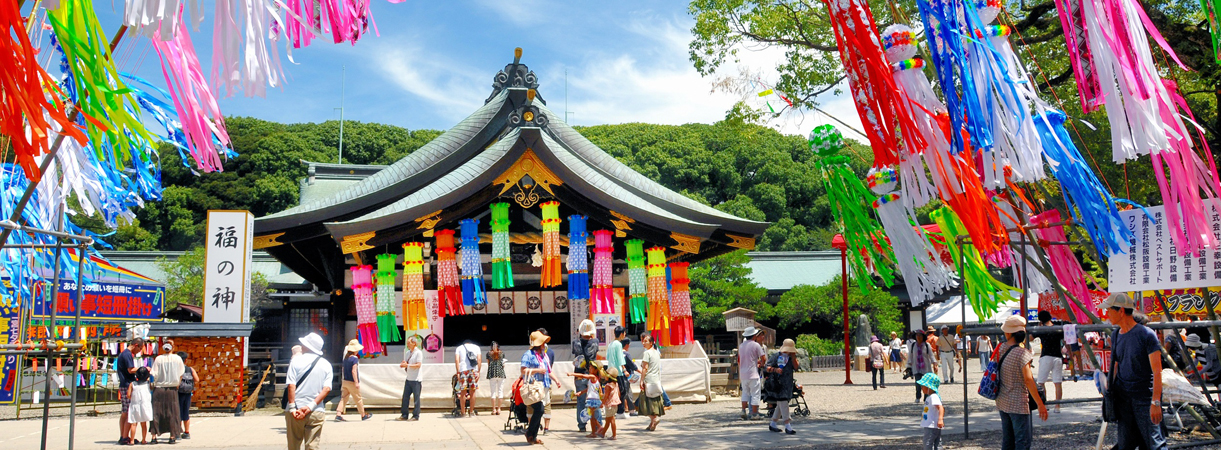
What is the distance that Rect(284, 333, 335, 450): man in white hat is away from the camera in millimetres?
7320

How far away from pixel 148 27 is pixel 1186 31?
32.5 feet

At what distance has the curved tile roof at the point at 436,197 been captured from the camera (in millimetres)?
15234

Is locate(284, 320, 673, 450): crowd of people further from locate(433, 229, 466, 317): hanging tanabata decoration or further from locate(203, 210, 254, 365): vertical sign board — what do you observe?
locate(203, 210, 254, 365): vertical sign board

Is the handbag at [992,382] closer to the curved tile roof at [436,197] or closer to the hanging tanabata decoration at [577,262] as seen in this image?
the hanging tanabata decoration at [577,262]

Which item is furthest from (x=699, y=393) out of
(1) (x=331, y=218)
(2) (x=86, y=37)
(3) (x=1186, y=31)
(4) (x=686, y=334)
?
(2) (x=86, y=37)

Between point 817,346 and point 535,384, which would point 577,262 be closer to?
point 535,384

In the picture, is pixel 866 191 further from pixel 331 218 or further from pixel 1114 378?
pixel 331 218

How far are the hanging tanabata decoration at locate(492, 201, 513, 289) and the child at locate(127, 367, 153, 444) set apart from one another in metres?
6.53

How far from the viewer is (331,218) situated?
16453 mm

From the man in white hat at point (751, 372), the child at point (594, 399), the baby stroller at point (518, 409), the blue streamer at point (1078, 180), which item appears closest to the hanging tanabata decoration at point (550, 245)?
the baby stroller at point (518, 409)

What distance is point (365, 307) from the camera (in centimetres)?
1603

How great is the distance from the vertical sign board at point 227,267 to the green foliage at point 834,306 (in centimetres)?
1789

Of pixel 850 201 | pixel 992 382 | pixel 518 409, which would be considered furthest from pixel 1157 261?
pixel 518 409

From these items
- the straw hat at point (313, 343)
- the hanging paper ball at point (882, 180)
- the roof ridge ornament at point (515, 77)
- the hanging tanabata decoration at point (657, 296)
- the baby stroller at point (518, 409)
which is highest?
the roof ridge ornament at point (515, 77)
